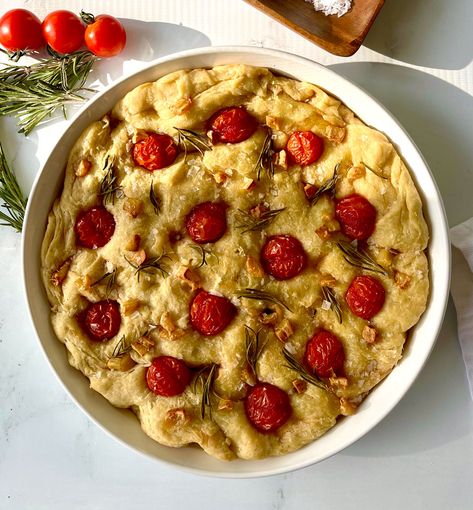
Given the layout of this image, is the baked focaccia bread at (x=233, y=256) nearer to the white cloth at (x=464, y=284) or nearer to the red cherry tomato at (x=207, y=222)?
the red cherry tomato at (x=207, y=222)

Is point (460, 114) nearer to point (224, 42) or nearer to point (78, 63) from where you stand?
point (224, 42)

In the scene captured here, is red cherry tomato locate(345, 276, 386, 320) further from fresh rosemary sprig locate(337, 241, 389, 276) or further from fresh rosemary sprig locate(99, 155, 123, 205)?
fresh rosemary sprig locate(99, 155, 123, 205)

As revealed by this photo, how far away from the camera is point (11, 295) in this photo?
11.7ft

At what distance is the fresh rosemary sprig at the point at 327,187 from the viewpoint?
3059 millimetres

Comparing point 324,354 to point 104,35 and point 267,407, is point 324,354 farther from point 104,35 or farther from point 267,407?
point 104,35

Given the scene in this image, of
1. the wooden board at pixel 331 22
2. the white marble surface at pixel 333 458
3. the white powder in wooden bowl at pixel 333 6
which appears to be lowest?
the white marble surface at pixel 333 458

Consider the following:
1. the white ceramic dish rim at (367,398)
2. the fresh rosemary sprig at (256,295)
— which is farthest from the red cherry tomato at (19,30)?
the fresh rosemary sprig at (256,295)

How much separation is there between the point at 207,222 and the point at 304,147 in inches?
21.4

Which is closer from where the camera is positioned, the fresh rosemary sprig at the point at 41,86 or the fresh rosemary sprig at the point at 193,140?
the fresh rosemary sprig at the point at 193,140

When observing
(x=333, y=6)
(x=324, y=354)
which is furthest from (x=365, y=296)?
(x=333, y=6)

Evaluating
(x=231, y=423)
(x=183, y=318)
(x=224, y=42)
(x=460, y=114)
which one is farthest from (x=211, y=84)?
(x=231, y=423)

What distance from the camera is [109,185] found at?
121 inches

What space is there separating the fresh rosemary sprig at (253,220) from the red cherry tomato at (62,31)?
4.06 ft

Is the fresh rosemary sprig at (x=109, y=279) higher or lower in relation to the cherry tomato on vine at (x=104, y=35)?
lower
